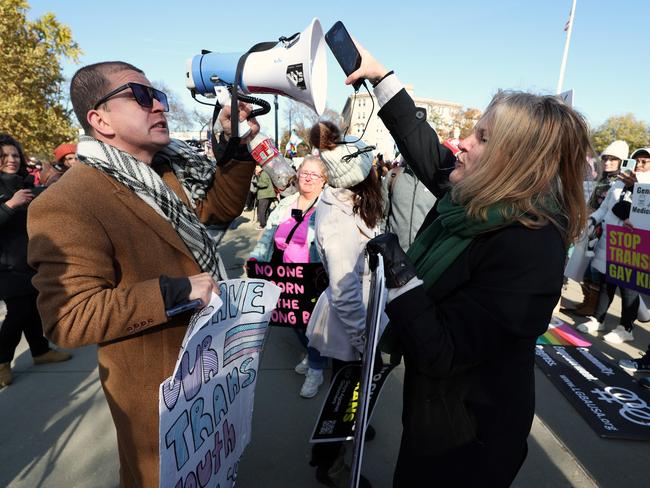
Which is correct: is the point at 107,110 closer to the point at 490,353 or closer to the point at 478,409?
the point at 490,353

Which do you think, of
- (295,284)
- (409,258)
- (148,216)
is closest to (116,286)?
(148,216)

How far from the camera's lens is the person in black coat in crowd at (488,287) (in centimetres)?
105

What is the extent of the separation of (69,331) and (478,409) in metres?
1.27

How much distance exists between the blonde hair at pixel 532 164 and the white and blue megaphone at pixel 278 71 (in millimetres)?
775

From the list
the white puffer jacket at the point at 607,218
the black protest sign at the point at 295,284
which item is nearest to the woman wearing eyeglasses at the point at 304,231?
the black protest sign at the point at 295,284

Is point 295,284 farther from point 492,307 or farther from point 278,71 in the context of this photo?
point 492,307

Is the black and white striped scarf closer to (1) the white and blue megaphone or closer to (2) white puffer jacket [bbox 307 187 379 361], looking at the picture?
(1) the white and blue megaphone

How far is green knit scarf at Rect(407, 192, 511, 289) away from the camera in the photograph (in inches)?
43.4

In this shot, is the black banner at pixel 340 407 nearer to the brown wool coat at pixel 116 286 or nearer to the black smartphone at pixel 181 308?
the brown wool coat at pixel 116 286

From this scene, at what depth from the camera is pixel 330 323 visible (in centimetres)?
231

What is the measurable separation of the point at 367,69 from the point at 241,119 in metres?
0.58

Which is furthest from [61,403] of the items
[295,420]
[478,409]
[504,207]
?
[504,207]

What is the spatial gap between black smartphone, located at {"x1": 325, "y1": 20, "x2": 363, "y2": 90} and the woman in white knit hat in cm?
79

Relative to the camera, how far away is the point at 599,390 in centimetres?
301
